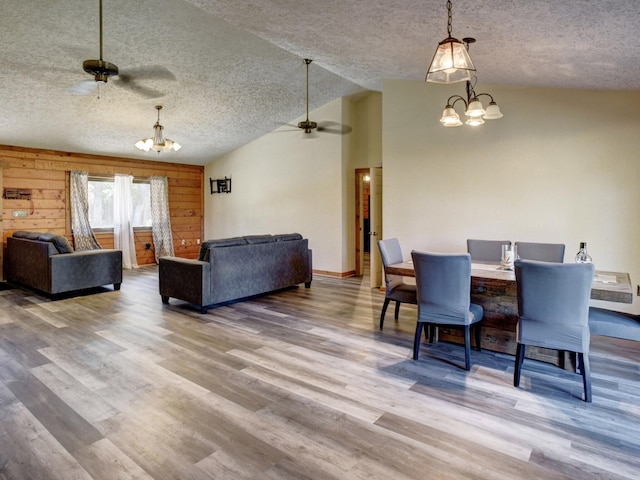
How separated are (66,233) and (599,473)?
837 cm

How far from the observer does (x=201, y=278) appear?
452 centimetres

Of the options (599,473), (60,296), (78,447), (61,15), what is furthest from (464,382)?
(60,296)

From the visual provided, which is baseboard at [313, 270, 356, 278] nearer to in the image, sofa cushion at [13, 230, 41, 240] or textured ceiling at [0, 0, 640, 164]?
textured ceiling at [0, 0, 640, 164]

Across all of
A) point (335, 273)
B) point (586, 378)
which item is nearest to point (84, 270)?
point (335, 273)

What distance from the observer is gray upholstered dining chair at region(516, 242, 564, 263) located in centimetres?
360

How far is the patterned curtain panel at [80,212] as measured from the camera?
7.26 meters

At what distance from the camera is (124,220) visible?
8.06 metres

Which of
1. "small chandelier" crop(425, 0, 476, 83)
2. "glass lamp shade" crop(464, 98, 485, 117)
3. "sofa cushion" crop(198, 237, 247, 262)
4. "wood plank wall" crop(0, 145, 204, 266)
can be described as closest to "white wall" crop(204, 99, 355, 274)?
"wood plank wall" crop(0, 145, 204, 266)

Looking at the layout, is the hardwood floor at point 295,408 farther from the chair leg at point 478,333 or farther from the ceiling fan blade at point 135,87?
the ceiling fan blade at point 135,87

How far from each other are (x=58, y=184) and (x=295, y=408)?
7.08 metres

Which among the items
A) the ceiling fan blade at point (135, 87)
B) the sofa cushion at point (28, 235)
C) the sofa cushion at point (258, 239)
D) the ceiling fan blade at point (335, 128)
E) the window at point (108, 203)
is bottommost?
the sofa cushion at point (258, 239)

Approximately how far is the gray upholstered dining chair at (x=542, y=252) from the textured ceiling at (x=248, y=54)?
159cm

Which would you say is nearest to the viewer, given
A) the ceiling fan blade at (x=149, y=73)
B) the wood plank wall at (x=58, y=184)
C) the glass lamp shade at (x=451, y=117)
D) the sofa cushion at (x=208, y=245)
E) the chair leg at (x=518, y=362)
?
the chair leg at (x=518, y=362)

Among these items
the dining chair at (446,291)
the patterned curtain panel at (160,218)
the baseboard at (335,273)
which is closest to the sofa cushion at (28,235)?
the patterned curtain panel at (160,218)
